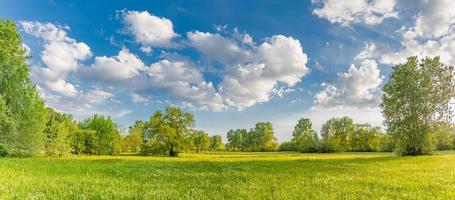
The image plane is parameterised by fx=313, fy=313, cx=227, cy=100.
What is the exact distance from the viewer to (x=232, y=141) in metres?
189

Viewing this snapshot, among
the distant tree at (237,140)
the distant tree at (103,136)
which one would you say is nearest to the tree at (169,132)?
the distant tree at (103,136)

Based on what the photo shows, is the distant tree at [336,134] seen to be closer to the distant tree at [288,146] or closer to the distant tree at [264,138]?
the distant tree at [288,146]

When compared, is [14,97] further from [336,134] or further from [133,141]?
[336,134]

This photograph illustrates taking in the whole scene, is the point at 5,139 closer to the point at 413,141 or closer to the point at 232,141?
the point at 413,141

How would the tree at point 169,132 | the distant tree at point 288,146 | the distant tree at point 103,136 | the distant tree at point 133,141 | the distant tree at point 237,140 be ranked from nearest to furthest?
the tree at point 169,132 < the distant tree at point 103,136 < the distant tree at point 133,141 < the distant tree at point 288,146 < the distant tree at point 237,140

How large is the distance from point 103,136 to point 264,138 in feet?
262

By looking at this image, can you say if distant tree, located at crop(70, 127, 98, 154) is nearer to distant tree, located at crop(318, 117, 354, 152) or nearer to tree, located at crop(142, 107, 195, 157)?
tree, located at crop(142, 107, 195, 157)

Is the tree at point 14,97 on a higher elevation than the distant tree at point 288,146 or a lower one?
higher

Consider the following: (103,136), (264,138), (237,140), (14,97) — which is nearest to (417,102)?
(14,97)

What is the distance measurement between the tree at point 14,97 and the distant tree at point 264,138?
122832 mm

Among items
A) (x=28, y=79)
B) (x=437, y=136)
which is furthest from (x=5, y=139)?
(x=437, y=136)

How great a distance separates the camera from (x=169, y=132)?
82875mm

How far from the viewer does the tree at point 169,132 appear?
276 feet

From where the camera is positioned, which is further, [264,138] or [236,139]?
[236,139]
